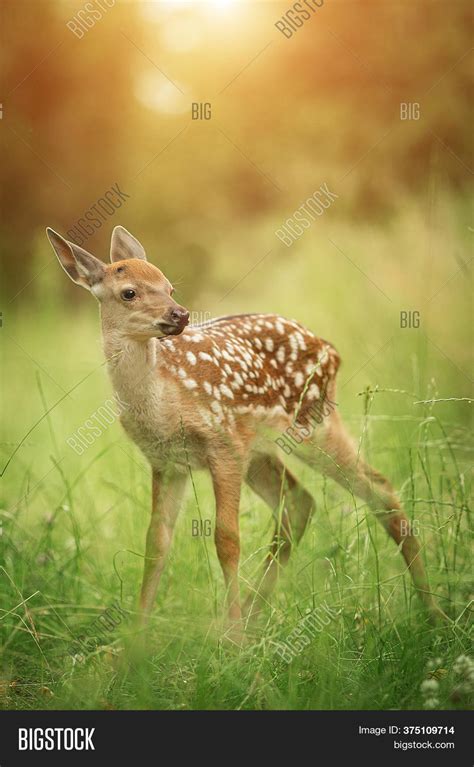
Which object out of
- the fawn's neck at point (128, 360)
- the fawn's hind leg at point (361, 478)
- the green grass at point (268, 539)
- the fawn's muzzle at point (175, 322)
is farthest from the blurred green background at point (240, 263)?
the fawn's muzzle at point (175, 322)

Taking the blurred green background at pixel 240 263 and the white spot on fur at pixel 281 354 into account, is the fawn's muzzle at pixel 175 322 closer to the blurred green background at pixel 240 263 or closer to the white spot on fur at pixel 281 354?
the blurred green background at pixel 240 263

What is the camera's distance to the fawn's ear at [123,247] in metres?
3.42

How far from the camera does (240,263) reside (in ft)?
19.5

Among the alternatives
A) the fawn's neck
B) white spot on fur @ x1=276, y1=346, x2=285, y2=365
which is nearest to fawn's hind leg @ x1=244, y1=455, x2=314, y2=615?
white spot on fur @ x1=276, y1=346, x2=285, y2=365

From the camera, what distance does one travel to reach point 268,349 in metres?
3.78

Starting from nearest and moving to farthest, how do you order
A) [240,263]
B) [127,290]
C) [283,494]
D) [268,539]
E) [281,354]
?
[127,290]
[281,354]
[283,494]
[268,539]
[240,263]

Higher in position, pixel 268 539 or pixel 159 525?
pixel 268 539

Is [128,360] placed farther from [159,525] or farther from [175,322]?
[159,525]

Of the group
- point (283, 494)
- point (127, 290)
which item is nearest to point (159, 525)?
point (283, 494)

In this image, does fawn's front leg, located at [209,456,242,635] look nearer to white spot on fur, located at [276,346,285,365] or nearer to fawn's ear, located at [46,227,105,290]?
white spot on fur, located at [276,346,285,365]

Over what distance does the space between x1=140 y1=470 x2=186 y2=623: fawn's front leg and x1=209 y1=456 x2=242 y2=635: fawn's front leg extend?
244 mm

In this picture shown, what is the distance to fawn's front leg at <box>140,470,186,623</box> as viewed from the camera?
11.5ft

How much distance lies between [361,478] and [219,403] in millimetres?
748
